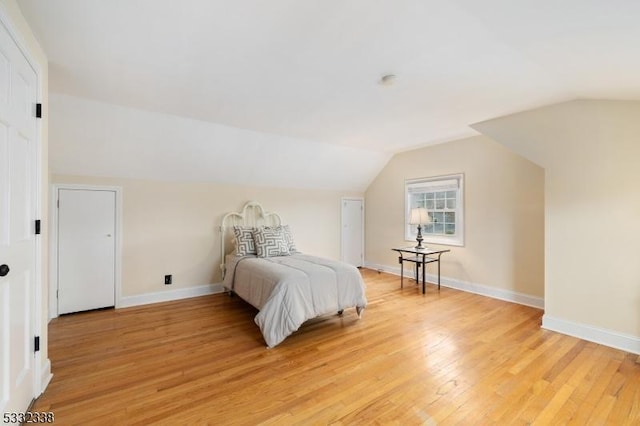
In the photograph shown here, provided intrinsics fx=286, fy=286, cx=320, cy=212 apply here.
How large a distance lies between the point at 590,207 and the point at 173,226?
499 centimetres

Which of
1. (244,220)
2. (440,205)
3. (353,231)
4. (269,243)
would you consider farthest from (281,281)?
(353,231)

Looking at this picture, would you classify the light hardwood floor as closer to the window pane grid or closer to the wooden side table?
the wooden side table

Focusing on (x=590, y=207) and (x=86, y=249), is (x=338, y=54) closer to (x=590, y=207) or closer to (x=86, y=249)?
(x=590, y=207)

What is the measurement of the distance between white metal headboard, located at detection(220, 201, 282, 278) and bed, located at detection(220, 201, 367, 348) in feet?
0.05

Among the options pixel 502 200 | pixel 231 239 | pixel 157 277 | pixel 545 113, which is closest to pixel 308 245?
pixel 231 239

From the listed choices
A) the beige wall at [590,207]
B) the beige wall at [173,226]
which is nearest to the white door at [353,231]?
the beige wall at [173,226]

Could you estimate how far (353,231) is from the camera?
6.20 metres

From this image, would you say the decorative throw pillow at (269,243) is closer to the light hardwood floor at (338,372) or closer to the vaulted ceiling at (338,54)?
the light hardwood floor at (338,372)

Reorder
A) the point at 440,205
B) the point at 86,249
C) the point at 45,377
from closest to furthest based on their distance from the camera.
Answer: the point at 45,377 → the point at 86,249 → the point at 440,205

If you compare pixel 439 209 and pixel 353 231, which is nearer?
pixel 439 209

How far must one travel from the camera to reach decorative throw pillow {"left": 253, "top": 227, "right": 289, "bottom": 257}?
3.99 metres

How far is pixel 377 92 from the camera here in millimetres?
2670

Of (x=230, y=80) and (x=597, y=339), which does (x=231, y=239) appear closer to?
(x=230, y=80)

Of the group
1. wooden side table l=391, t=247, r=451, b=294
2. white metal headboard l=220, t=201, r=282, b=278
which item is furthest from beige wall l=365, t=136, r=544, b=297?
white metal headboard l=220, t=201, r=282, b=278
